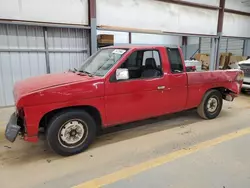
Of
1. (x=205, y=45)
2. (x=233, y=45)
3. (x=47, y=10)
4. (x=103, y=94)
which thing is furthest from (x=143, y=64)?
(x=205, y=45)

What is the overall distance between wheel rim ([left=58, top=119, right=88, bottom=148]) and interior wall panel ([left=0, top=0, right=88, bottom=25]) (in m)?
3.93

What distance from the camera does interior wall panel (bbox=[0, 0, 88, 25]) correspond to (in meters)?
5.25

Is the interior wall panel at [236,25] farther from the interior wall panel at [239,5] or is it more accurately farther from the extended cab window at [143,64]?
the extended cab window at [143,64]

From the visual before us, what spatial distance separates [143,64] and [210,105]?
1.91 m

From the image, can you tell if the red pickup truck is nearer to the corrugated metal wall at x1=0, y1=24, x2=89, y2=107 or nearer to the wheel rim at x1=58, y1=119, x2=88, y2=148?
the wheel rim at x1=58, y1=119, x2=88, y2=148

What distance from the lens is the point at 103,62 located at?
350 cm

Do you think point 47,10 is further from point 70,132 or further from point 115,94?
point 70,132

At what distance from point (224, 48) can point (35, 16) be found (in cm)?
1294

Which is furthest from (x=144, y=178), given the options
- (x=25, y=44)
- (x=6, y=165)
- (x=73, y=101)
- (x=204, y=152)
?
(x=25, y=44)

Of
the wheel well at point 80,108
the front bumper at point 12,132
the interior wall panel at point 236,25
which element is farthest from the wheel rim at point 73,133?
the interior wall panel at point 236,25

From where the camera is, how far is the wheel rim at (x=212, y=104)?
453 centimetres

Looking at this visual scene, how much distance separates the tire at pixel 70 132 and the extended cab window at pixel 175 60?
1.79 metres

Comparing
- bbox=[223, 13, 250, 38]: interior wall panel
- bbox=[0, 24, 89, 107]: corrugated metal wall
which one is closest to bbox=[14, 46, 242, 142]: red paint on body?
bbox=[0, 24, 89, 107]: corrugated metal wall

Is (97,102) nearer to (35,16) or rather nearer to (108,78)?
(108,78)
